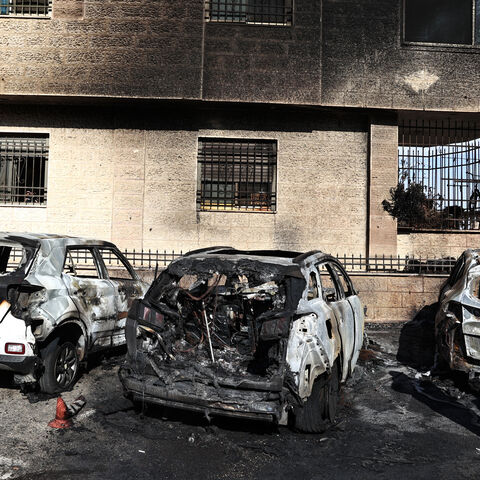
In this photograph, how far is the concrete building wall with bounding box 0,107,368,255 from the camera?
10672 millimetres

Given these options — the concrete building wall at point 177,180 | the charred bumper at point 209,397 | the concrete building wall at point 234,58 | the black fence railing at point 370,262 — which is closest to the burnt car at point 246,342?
the charred bumper at point 209,397

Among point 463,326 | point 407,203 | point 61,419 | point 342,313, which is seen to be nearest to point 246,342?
point 342,313

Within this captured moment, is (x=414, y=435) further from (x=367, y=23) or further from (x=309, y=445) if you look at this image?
(x=367, y=23)

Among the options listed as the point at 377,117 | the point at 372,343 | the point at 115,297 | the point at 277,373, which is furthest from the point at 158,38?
the point at 277,373

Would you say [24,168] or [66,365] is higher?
[24,168]

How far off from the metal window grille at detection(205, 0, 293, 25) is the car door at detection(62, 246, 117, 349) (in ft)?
23.6

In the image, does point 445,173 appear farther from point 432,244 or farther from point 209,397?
point 209,397

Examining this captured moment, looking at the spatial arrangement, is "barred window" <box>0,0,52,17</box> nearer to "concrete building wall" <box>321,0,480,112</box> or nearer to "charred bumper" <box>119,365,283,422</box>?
"concrete building wall" <box>321,0,480,112</box>

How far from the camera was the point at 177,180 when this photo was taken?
35.1ft

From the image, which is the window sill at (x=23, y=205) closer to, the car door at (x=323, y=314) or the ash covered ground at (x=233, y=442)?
the ash covered ground at (x=233, y=442)

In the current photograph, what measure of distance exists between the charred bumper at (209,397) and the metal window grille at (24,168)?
8.16 meters

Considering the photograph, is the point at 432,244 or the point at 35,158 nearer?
the point at 35,158

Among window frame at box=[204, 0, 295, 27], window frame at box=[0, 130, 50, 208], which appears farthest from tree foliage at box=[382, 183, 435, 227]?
window frame at box=[0, 130, 50, 208]

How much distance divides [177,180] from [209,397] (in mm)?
7451
